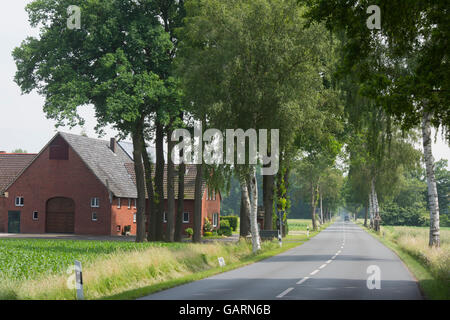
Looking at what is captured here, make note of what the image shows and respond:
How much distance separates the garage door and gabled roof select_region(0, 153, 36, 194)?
7.15 m

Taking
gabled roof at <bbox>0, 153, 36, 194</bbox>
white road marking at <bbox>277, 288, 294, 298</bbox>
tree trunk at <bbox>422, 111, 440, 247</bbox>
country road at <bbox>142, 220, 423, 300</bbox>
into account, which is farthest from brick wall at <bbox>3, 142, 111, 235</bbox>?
white road marking at <bbox>277, 288, 294, 298</bbox>

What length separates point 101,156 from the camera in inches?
2322

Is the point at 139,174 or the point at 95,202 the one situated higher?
the point at 139,174

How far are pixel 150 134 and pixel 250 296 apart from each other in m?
28.9

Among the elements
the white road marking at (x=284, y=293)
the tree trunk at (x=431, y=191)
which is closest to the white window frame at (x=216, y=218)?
the tree trunk at (x=431, y=191)

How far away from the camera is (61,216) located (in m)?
55.2

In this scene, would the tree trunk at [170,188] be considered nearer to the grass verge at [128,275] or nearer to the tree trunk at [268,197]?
the tree trunk at [268,197]

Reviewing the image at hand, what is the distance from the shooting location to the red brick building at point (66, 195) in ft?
178

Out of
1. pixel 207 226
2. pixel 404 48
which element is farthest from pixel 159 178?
pixel 404 48

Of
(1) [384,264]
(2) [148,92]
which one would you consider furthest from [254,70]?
(1) [384,264]

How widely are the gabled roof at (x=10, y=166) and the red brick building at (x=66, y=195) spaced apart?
10.3 ft

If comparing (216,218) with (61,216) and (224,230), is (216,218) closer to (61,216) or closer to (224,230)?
(224,230)

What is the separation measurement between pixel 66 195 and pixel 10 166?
36.9 ft
